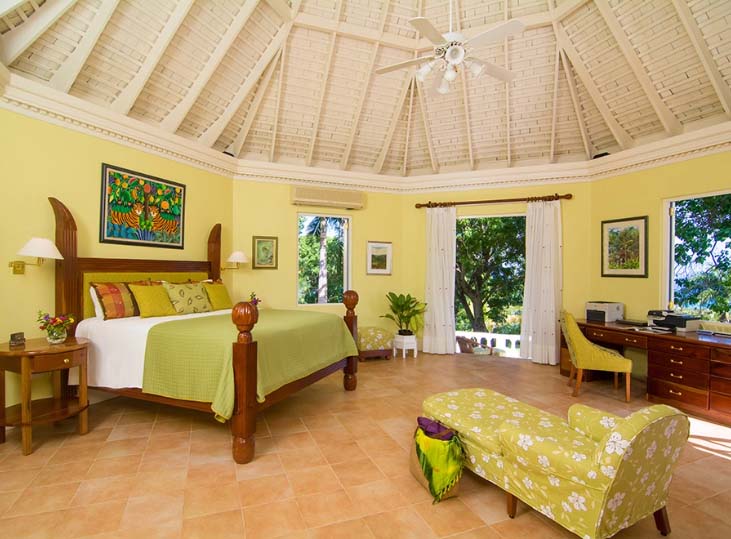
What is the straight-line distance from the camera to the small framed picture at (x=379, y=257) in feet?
22.7

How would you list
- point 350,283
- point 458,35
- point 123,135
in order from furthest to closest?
1. point 350,283
2. point 123,135
3. point 458,35

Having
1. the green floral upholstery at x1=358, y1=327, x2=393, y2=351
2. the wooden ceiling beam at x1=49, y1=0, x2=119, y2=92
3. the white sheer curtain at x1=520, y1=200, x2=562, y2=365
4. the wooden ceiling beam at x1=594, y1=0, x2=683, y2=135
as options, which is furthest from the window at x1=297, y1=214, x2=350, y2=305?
the wooden ceiling beam at x1=594, y1=0, x2=683, y2=135

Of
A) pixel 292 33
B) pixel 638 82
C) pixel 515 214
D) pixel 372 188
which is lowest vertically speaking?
pixel 515 214

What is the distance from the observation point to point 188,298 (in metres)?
4.42

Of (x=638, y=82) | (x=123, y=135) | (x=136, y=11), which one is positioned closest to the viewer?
(x=136, y=11)

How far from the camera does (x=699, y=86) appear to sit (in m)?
4.45

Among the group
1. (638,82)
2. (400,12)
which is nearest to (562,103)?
(638,82)

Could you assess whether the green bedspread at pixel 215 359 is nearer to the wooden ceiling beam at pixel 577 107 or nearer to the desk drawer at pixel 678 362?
the desk drawer at pixel 678 362

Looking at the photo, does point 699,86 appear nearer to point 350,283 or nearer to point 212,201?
point 350,283

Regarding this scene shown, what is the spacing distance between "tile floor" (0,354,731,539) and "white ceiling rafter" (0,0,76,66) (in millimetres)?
3409

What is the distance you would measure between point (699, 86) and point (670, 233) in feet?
5.81

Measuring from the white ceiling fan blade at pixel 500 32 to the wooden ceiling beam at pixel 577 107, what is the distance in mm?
2601

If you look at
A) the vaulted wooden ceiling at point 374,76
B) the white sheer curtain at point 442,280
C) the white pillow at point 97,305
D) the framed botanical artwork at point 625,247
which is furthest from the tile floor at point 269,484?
the vaulted wooden ceiling at point 374,76

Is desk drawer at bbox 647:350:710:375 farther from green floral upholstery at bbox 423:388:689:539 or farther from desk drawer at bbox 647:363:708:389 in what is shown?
green floral upholstery at bbox 423:388:689:539
